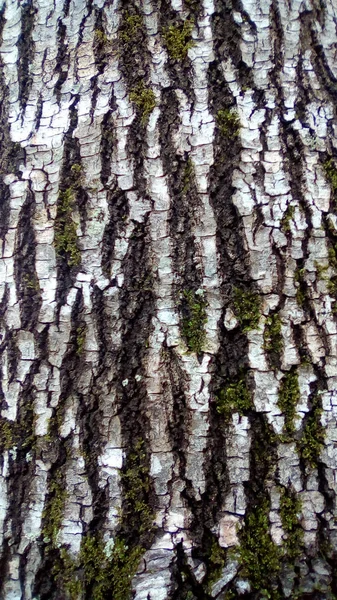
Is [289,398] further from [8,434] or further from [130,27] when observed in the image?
[130,27]

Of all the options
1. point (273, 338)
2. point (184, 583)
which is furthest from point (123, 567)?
point (273, 338)

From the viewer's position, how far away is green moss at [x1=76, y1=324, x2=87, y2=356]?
127cm

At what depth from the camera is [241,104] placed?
1.32 m

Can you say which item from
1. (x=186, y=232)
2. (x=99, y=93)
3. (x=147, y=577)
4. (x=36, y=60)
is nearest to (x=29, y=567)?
(x=147, y=577)

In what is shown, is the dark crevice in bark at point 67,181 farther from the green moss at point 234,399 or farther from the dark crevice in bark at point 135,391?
the green moss at point 234,399

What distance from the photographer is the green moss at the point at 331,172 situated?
1.32 m

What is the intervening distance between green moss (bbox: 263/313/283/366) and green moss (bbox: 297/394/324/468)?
0.45 ft

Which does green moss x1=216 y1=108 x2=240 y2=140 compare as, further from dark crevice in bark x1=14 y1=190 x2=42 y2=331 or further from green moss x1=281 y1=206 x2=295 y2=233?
dark crevice in bark x1=14 y1=190 x2=42 y2=331

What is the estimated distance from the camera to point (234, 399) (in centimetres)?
123

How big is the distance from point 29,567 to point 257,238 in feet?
3.11

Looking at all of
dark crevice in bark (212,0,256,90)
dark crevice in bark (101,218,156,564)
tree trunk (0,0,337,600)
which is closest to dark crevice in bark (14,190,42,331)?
tree trunk (0,0,337,600)

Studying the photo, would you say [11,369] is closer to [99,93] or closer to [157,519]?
[157,519]

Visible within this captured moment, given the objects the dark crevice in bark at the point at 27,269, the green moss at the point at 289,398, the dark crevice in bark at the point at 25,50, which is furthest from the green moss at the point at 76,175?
the green moss at the point at 289,398

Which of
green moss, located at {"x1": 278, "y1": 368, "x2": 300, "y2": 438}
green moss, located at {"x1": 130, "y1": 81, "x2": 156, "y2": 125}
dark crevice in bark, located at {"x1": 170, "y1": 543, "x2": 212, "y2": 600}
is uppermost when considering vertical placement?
green moss, located at {"x1": 130, "y1": 81, "x2": 156, "y2": 125}
